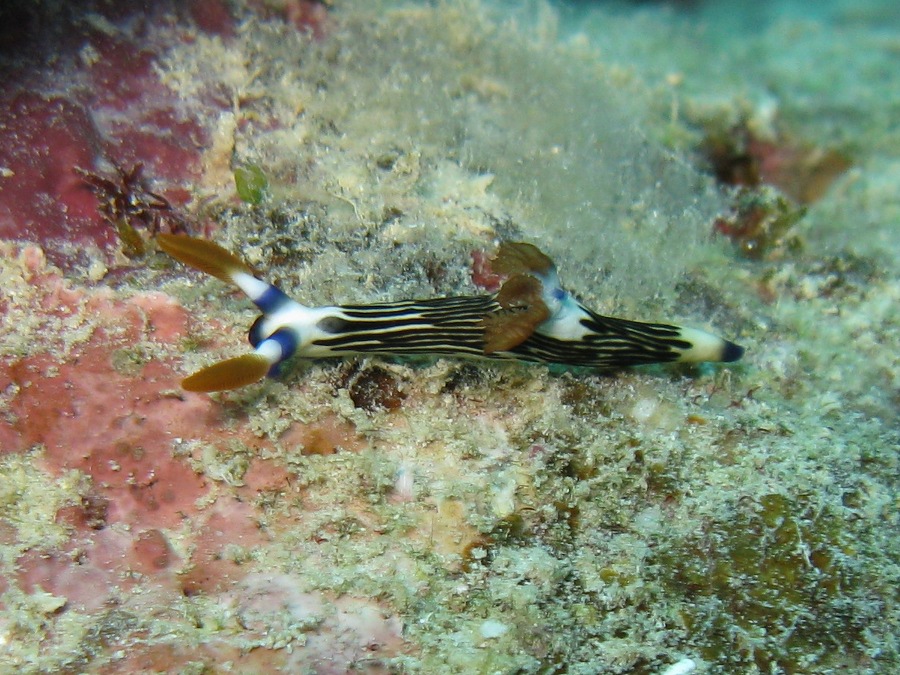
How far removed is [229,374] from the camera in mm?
2277

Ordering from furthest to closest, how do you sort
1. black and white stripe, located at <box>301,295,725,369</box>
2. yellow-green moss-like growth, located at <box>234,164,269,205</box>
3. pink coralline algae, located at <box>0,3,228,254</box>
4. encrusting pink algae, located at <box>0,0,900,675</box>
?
yellow-green moss-like growth, located at <box>234,164,269,205</box> < pink coralline algae, located at <box>0,3,228,254</box> < black and white stripe, located at <box>301,295,725,369</box> < encrusting pink algae, located at <box>0,0,900,675</box>

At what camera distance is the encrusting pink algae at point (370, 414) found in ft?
7.57

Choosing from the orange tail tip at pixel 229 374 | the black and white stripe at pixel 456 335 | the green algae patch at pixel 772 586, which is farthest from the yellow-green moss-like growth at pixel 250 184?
the green algae patch at pixel 772 586

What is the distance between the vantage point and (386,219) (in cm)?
332

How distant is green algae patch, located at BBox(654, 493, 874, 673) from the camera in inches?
92.2

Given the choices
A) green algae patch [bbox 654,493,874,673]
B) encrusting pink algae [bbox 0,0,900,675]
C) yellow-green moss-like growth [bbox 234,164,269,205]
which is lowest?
green algae patch [bbox 654,493,874,673]

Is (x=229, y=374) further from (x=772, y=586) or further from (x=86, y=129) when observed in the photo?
(x=772, y=586)

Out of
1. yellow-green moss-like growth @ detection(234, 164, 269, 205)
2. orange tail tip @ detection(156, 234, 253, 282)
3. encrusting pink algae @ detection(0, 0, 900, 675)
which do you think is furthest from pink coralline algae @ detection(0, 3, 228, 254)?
orange tail tip @ detection(156, 234, 253, 282)

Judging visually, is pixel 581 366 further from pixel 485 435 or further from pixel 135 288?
pixel 135 288

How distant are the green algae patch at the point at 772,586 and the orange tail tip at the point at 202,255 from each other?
228 centimetres

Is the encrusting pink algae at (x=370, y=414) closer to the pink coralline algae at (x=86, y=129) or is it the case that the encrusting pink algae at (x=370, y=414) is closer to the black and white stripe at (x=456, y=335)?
the pink coralline algae at (x=86, y=129)

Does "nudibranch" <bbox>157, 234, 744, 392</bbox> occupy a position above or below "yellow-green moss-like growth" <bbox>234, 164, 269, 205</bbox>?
below

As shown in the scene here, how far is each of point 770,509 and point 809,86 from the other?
723cm

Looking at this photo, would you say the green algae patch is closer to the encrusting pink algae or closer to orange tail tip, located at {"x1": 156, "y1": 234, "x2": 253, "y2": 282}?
the encrusting pink algae
